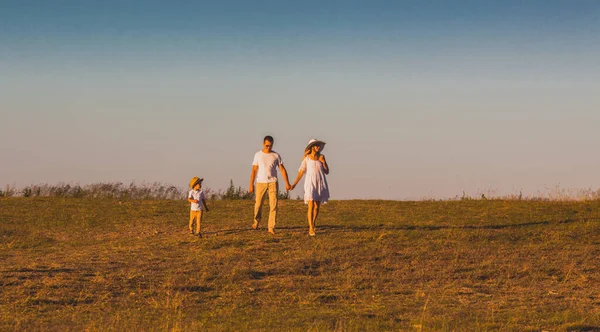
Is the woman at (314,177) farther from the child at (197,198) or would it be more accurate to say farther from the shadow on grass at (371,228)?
the child at (197,198)

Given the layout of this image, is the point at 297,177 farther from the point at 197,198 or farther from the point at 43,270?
the point at 43,270

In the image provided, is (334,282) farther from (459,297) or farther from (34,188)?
(34,188)

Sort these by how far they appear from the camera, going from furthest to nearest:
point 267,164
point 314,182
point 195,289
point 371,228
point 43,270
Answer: point 371,228 < point 267,164 < point 314,182 < point 43,270 < point 195,289

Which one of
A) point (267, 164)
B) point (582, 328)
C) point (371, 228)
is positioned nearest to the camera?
point (582, 328)

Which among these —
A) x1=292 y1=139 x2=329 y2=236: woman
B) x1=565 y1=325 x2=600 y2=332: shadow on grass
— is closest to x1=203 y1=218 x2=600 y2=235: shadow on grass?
x1=292 y1=139 x2=329 y2=236: woman

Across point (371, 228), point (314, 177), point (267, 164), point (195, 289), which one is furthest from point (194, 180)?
point (195, 289)

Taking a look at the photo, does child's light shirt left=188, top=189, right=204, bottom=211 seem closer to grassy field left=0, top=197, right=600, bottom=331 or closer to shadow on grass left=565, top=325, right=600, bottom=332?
grassy field left=0, top=197, right=600, bottom=331

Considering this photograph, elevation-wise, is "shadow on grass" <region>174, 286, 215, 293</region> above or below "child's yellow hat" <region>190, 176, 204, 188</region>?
below

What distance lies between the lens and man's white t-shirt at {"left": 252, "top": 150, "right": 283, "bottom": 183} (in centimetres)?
1989

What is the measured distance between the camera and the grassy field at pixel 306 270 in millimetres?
11570

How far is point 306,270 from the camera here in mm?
15867

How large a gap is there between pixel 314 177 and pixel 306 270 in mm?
4208

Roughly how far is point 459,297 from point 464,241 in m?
6.19

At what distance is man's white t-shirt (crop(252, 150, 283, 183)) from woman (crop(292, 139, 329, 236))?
2.06ft
